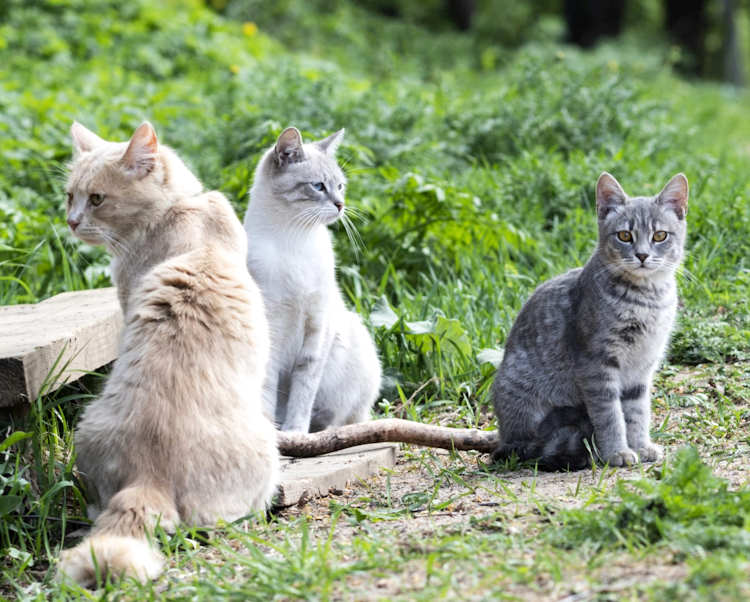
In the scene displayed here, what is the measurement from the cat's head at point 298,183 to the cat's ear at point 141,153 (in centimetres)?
88

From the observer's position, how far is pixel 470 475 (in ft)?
13.9

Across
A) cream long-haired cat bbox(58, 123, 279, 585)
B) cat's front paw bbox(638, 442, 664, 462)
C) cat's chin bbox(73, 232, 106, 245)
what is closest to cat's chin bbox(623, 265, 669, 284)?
cat's front paw bbox(638, 442, 664, 462)

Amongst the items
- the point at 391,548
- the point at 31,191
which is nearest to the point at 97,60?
the point at 31,191

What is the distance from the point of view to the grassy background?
4.55 m

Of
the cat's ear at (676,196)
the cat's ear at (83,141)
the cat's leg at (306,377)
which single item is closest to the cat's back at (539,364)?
the cat's ear at (676,196)

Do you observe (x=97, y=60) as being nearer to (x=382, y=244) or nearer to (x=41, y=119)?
(x=41, y=119)

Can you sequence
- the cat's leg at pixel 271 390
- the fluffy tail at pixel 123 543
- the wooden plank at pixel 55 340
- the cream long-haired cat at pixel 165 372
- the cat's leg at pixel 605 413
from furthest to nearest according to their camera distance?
the cat's leg at pixel 271 390 < the cat's leg at pixel 605 413 < the wooden plank at pixel 55 340 < the cream long-haired cat at pixel 165 372 < the fluffy tail at pixel 123 543

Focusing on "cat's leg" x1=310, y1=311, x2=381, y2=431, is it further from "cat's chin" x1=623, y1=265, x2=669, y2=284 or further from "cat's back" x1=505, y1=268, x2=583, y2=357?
"cat's chin" x1=623, y1=265, x2=669, y2=284

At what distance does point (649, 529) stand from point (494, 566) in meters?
0.51

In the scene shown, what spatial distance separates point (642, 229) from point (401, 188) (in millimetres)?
2371

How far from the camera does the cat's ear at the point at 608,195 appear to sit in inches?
178

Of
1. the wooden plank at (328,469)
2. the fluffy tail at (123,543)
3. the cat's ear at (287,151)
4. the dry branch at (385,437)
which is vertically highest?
the cat's ear at (287,151)

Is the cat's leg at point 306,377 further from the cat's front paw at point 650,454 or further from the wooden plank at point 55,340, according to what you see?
the cat's front paw at point 650,454

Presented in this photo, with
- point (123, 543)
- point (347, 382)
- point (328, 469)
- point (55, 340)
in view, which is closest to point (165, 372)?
point (123, 543)
